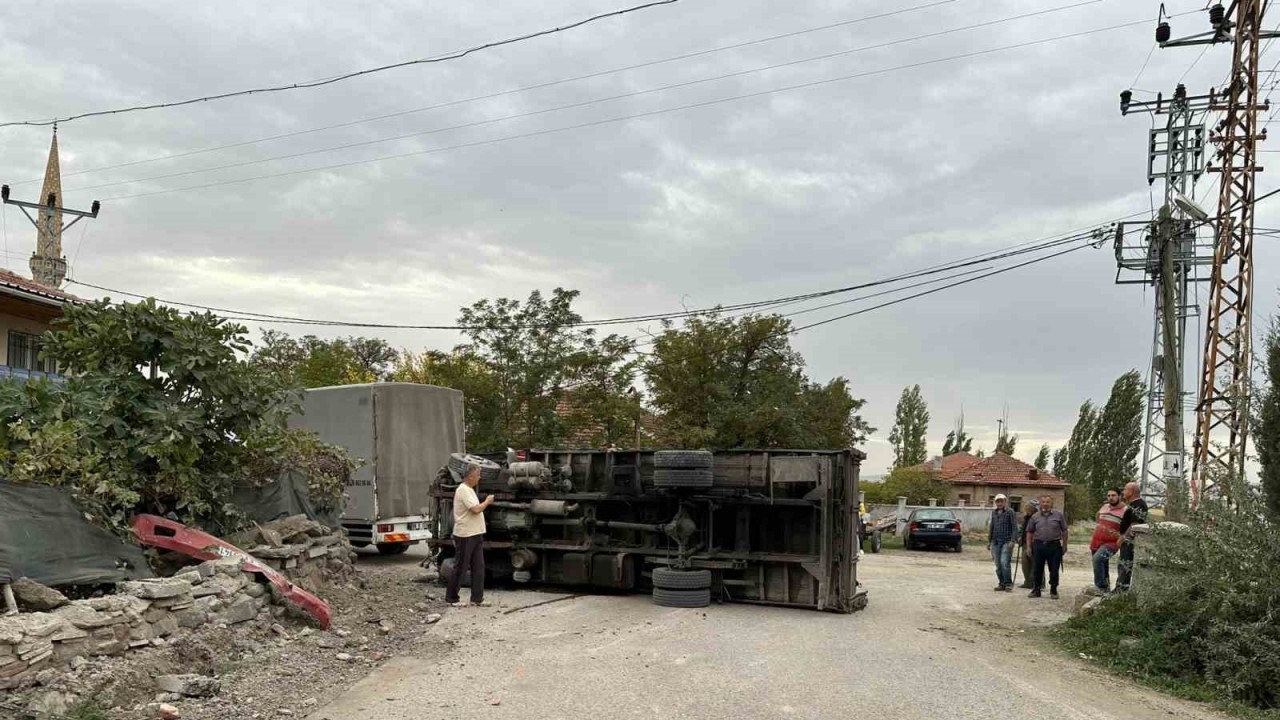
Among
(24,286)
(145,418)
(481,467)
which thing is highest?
(24,286)

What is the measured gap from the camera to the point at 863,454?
12.4 m

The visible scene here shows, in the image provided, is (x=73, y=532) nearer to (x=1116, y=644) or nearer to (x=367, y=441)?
(x=367, y=441)

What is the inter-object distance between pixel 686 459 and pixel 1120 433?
55454 millimetres

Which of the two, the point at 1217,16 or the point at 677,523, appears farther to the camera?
the point at 1217,16

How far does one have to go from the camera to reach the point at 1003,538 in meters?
16.4

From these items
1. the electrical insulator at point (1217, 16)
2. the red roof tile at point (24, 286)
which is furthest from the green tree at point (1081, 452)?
the red roof tile at point (24, 286)

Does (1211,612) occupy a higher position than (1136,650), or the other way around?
(1211,612)

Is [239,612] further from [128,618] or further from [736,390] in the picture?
[736,390]

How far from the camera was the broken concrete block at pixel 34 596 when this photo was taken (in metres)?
6.82

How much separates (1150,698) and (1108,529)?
581cm

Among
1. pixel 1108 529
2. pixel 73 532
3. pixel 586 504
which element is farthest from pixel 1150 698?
pixel 73 532

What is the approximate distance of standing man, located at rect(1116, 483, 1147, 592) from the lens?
12.4m

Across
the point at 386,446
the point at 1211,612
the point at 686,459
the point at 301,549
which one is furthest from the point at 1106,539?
the point at 386,446

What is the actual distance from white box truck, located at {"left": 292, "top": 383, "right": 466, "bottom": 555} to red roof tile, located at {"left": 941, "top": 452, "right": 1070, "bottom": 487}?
144 ft
